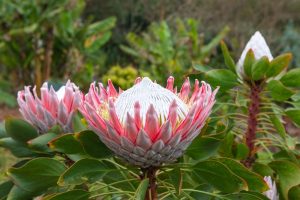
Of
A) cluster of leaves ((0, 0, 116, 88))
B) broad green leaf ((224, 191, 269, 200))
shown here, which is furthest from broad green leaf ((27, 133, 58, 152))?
cluster of leaves ((0, 0, 116, 88))

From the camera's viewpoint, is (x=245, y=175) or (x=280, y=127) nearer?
(x=245, y=175)

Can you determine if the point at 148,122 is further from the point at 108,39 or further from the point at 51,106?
the point at 108,39

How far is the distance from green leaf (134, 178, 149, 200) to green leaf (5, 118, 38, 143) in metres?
0.37

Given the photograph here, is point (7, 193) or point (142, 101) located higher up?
point (142, 101)

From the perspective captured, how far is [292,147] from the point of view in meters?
1.71

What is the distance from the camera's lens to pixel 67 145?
4.46 feet

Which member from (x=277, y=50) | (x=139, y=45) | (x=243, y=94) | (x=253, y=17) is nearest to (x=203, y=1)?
(x=253, y=17)

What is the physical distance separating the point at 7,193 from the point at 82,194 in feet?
0.90

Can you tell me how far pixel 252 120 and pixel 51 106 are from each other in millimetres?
744

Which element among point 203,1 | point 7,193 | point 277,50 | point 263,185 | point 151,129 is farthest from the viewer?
point 203,1

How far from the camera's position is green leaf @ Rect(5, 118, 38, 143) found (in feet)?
4.78

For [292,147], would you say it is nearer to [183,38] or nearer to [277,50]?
[183,38]

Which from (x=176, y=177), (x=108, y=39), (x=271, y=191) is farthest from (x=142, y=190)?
(x=108, y=39)

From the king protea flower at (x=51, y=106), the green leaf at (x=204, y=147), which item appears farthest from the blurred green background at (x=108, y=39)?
Answer: the green leaf at (x=204, y=147)
